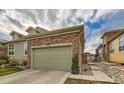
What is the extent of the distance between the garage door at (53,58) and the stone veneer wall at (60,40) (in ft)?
1.55

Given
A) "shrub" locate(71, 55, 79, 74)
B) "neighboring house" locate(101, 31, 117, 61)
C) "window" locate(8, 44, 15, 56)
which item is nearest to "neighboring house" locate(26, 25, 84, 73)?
"shrub" locate(71, 55, 79, 74)

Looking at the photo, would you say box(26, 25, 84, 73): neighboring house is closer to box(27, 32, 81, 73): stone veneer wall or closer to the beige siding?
box(27, 32, 81, 73): stone veneer wall

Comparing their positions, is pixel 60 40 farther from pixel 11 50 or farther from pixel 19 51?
pixel 11 50

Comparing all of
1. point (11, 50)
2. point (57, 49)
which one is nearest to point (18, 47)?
point (11, 50)

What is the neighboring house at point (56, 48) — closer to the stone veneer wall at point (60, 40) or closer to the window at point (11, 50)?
the stone veneer wall at point (60, 40)

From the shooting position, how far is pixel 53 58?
997 cm

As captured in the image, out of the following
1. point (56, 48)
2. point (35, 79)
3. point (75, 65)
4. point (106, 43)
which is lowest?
point (35, 79)

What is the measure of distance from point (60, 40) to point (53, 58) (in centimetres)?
162

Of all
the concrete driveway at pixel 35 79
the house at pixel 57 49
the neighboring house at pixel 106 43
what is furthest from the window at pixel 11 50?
the neighboring house at pixel 106 43
